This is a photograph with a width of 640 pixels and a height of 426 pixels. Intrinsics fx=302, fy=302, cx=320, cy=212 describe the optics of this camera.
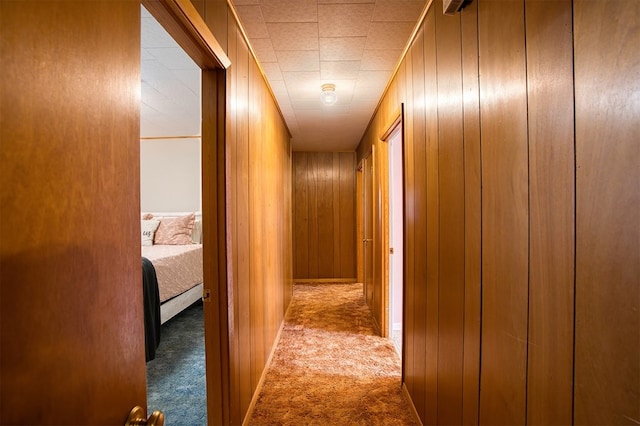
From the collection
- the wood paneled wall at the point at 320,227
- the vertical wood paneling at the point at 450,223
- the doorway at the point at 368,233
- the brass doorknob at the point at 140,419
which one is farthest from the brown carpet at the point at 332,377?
the wood paneled wall at the point at 320,227

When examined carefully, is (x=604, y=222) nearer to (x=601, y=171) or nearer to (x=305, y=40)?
(x=601, y=171)

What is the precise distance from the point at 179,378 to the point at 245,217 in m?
1.49

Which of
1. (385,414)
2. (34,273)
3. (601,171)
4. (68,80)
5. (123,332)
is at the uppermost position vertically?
(68,80)

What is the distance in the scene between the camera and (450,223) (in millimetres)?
→ 1387

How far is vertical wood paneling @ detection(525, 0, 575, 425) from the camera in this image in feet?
2.34

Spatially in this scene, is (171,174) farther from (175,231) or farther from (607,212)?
(607,212)

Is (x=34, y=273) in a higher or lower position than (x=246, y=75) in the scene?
lower

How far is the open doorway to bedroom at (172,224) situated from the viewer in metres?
2.11

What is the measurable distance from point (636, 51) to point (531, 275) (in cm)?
55

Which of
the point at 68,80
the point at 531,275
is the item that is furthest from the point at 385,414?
the point at 68,80

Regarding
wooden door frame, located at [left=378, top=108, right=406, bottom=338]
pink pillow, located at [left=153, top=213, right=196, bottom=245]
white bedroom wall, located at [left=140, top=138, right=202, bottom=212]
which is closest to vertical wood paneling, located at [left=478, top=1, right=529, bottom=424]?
wooden door frame, located at [left=378, top=108, right=406, bottom=338]

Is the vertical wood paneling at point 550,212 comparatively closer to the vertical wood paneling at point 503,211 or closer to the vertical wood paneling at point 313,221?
the vertical wood paneling at point 503,211

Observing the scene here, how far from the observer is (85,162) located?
51cm

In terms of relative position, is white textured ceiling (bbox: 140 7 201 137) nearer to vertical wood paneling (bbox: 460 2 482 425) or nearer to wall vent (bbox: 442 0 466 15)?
wall vent (bbox: 442 0 466 15)
